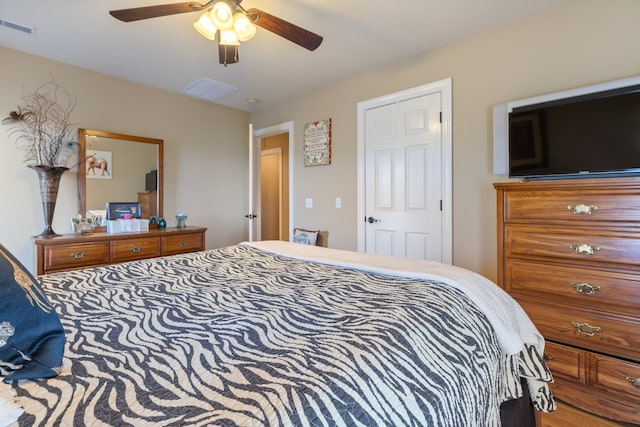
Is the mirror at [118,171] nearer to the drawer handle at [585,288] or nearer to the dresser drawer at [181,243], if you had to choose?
the dresser drawer at [181,243]

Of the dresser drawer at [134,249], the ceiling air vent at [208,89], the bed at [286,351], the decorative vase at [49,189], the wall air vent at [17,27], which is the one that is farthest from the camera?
the ceiling air vent at [208,89]

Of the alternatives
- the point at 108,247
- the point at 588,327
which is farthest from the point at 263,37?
the point at 588,327

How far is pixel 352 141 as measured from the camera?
126 inches

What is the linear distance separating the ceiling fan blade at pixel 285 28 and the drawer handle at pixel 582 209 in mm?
1678

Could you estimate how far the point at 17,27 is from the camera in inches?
86.8

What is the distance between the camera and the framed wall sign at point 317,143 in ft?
11.1

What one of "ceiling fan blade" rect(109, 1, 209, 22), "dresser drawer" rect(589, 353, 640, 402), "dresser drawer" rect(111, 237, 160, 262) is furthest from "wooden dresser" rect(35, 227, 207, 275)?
"dresser drawer" rect(589, 353, 640, 402)

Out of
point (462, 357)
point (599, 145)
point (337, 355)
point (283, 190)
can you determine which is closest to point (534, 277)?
point (599, 145)

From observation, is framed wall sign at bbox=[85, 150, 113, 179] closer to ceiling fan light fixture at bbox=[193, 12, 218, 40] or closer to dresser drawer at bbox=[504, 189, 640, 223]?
ceiling fan light fixture at bbox=[193, 12, 218, 40]

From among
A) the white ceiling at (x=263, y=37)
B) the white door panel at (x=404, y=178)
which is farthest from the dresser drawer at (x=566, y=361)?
the white ceiling at (x=263, y=37)

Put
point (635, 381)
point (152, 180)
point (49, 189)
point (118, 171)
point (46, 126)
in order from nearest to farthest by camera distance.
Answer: point (635, 381), point (49, 189), point (46, 126), point (118, 171), point (152, 180)

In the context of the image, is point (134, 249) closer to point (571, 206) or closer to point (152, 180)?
point (152, 180)

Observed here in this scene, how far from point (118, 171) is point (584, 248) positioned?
3814 mm

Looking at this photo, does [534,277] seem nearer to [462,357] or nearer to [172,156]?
[462,357]
